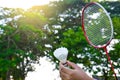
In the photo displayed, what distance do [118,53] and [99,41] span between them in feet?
74.1

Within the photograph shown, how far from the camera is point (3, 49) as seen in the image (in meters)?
27.7

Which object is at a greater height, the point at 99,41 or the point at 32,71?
the point at 99,41

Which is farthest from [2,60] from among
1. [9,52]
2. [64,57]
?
[64,57]

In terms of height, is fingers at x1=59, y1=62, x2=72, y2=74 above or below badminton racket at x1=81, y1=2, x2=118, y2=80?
above

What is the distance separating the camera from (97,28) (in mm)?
5004

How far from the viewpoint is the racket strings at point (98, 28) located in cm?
471

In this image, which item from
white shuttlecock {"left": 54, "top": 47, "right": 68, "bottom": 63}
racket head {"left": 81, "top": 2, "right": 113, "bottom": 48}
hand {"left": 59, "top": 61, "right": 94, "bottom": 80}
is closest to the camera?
hand {"left": 59, "top": 61, "right": 94, "bottom": 80}

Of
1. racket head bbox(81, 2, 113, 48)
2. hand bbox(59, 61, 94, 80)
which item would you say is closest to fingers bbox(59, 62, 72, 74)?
hand bbox(59, 61, 94, 80)

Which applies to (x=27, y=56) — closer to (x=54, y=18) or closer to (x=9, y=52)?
(x=9, y=52)

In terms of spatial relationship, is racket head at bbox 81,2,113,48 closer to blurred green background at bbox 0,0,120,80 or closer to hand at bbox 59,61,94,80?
hand at bbox 59,61,94,80

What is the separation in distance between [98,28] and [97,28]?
0.01 metres

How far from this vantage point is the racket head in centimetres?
467

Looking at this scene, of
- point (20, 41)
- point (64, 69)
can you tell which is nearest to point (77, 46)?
point (20, 41)

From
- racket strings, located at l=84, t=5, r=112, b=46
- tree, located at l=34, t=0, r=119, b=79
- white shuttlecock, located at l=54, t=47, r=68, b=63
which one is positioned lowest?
tree, located at l=34, t=0, r=119, b=79
